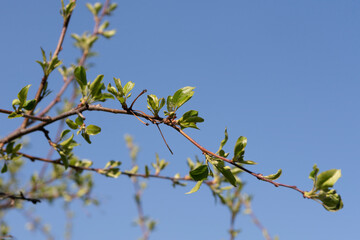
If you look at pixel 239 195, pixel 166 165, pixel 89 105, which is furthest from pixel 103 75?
pixel 239 195

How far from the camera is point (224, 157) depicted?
117 cm

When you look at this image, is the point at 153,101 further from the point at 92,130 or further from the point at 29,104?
the point at 29,104

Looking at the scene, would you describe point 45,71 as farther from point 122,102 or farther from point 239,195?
point 239,195

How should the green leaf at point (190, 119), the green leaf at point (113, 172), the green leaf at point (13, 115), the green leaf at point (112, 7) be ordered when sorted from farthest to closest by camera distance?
1. the green leaf at point (112, 7)
2. the green leaf at point (113, 172)
3. the green leaf at point (13, 115)
4. the green leaf at point (190, 119)

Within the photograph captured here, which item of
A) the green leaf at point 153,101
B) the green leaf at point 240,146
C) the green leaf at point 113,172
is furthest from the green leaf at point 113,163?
the green leaf at point 240,146

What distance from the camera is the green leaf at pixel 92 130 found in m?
1.37

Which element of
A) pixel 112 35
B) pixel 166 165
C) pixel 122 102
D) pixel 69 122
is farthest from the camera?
pixel 112 35

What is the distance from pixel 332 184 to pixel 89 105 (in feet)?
2.73

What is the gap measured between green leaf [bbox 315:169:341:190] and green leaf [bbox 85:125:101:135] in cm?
79

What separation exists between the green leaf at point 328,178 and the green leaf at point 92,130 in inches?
31.3

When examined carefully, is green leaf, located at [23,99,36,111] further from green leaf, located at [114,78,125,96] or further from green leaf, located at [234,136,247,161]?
green leaf, located at [234,136,247,161]

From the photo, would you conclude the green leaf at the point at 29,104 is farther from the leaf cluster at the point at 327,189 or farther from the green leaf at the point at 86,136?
the leaf cluster at the point at 327,189

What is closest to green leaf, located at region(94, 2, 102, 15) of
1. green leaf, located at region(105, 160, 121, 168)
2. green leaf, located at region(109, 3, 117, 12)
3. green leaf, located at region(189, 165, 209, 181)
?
green leaf, located at region(109, 3, 117, 12)

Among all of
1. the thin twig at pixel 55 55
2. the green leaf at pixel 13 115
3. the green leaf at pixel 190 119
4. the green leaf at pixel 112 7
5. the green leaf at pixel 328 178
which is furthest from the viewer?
the green leaf at pixel 112 7
